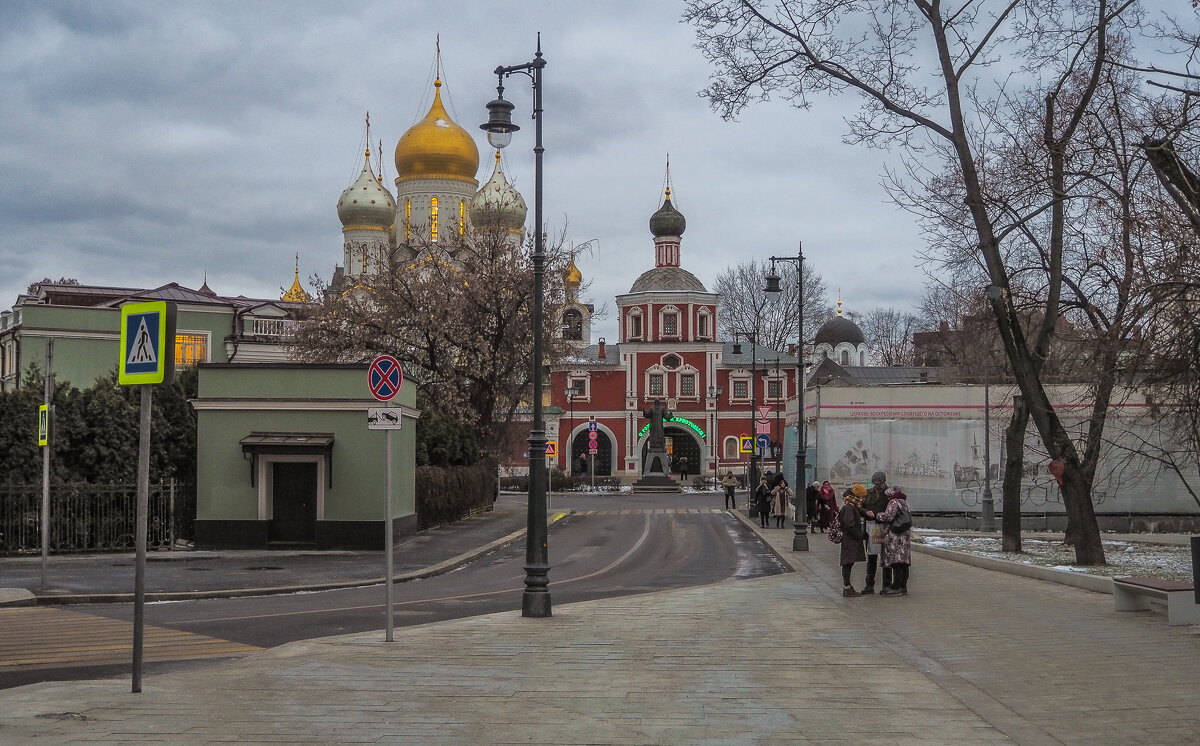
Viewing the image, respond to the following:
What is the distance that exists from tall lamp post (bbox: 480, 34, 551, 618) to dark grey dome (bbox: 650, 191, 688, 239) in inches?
3110

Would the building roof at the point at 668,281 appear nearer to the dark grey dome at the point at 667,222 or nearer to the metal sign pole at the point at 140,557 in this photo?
the dark grey dome at the point at 667,222

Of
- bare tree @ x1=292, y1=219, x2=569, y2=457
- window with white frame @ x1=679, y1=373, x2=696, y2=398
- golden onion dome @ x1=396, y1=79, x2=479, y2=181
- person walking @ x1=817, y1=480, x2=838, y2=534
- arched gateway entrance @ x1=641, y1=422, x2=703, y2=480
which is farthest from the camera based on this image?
window with white frame @ x1=679, y1=373, x2=696, y2=398

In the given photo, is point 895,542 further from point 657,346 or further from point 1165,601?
point 657,346

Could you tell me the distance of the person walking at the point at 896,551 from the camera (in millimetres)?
16984

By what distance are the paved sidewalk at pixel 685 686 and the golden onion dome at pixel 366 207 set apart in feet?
221

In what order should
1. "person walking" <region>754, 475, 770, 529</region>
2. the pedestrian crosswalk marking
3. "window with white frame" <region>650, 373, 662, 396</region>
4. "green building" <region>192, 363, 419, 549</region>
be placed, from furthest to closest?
Answer: "window with white frame" <region>650, 373, 662, 396</region> < the pedestrian crosswalk marking < "person walking" <region>754, 475, 770, 529</region> < "green building" <region>192, 363, 419, 549</region>

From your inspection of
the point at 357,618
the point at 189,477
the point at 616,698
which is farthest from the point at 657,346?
the point at 616,698

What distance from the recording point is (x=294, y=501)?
2780 centimetres

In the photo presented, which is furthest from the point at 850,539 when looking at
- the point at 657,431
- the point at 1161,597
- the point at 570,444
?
the point at 570,444

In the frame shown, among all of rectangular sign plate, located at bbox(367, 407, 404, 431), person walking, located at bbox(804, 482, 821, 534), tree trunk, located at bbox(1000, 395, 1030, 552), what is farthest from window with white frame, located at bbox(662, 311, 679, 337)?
rectangular sign plate, located at bbox(367, 407, 404, 431)

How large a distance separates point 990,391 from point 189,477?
78.2ft

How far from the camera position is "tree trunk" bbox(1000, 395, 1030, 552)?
24141 millimetres

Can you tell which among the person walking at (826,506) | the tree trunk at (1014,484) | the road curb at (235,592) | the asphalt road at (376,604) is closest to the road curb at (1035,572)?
the tree trunk at (1014,484)

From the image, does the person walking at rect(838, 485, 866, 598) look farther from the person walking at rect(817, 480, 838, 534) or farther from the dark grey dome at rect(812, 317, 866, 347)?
the dark grey dome at rect(812, 317, 866, 347)
